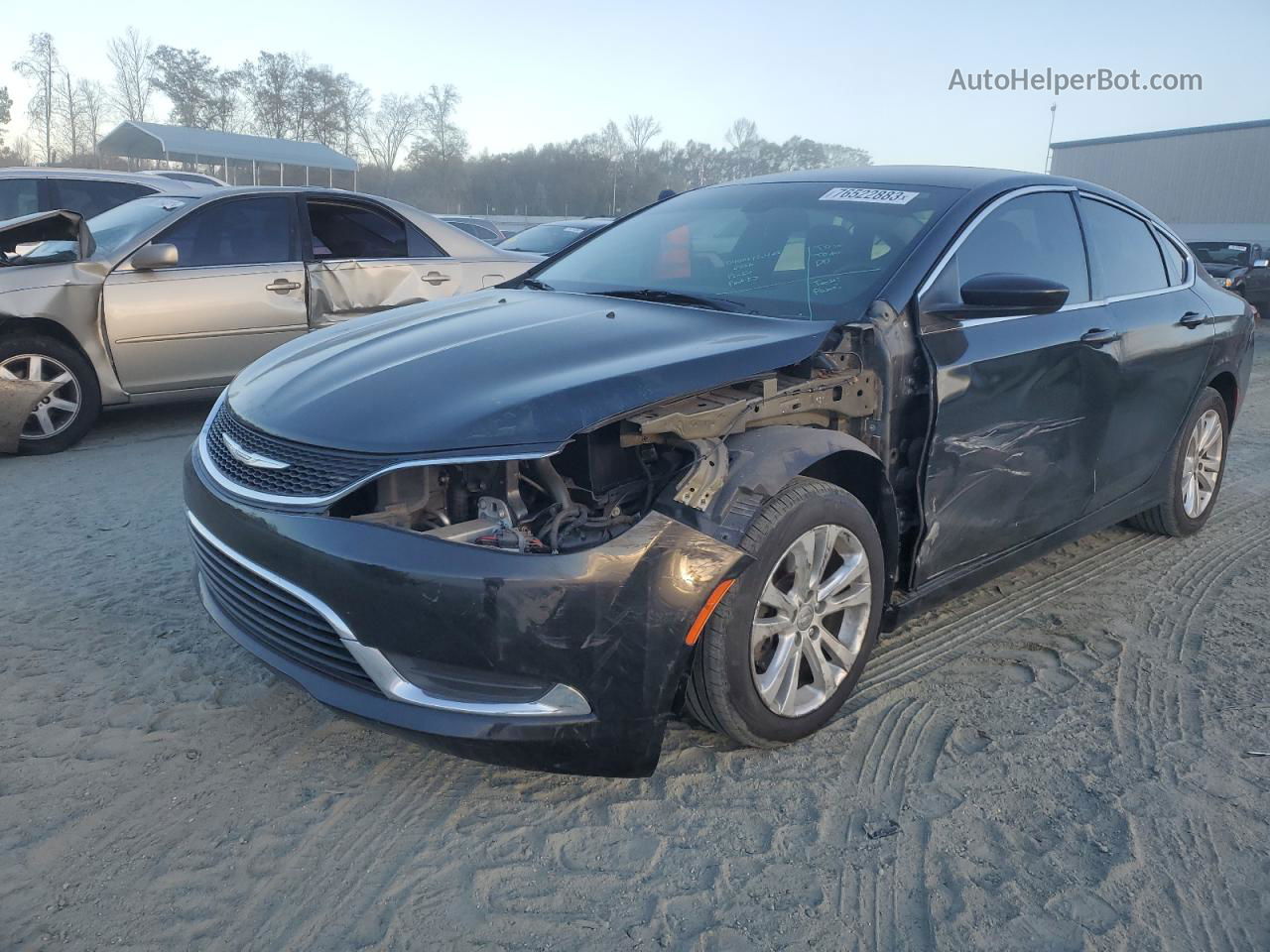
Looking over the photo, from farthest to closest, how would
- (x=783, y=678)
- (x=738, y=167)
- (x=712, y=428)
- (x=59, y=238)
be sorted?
(x=738, y=167) < (x=59, y=238) < (x=783, y=678) < (x=712, y=428)

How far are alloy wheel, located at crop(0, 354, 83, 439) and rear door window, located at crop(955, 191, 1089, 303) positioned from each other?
17.1 ft

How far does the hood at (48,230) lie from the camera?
5.89 meters

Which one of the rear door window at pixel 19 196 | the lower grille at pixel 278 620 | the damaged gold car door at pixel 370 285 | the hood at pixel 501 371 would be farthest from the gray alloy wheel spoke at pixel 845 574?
the rear door window at pixel 19 196

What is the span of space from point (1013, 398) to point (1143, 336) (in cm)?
106

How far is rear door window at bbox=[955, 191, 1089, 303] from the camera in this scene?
3.43 metres

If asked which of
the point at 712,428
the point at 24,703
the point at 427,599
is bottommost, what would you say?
the point at 24,703

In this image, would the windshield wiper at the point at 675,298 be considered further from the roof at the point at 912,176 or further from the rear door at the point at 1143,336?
the rear door at the point at 1143,336

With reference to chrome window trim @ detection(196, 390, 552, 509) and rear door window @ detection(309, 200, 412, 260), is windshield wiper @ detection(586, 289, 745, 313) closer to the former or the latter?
chrome window trim @ detection(196, 390, 552, 509)

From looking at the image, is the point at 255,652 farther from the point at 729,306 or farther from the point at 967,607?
the point at 967,607

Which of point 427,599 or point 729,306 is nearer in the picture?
point 427,599

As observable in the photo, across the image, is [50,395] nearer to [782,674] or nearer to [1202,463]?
[782,674]

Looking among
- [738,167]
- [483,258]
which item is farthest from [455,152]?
[483,258]

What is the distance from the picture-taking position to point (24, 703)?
296 cm

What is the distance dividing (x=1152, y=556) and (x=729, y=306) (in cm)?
272
